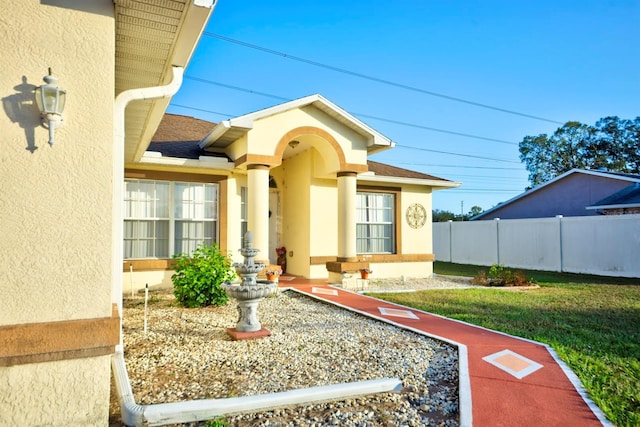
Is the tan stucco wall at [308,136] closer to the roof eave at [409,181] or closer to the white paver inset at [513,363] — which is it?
the roof eave at [409,181]

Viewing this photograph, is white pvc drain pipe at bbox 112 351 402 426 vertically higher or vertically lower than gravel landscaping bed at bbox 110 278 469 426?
higher

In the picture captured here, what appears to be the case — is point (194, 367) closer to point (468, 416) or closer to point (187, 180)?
point (468, 416)

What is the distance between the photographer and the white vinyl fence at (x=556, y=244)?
45.0 feet

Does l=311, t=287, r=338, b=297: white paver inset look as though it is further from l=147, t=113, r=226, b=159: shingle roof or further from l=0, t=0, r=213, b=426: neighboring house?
l=0, t=0, r=213, b=426: neighboring house

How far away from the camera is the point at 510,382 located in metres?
4.14

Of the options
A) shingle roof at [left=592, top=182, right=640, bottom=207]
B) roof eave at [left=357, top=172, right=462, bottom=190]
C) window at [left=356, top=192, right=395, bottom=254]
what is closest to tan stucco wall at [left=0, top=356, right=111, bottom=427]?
roof eave at [left=357, top=172, right=462, bottom=190]

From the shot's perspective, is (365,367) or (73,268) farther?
(365,367)

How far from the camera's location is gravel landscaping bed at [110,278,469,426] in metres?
3.48

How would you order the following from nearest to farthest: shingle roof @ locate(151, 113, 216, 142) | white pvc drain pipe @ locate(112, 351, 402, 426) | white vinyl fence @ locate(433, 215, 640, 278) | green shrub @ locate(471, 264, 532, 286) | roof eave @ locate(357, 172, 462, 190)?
white pvc drain pipe @ locate(112, 351, 402, 426) → shingle roof @ locate(151, 113, 216, 142) → green shrub @ locate(471, 264, 532, 286) → roof eave @ locate(357, 172, 462, 190) → white vinyl fence @ locate(433, 215, 640, 278)

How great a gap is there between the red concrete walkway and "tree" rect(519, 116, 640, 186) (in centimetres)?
3653

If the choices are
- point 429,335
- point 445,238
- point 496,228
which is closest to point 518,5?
point 496,228

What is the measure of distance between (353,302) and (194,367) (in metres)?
4.43

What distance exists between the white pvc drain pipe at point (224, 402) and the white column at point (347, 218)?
6.84 m

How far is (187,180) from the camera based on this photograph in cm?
1023
